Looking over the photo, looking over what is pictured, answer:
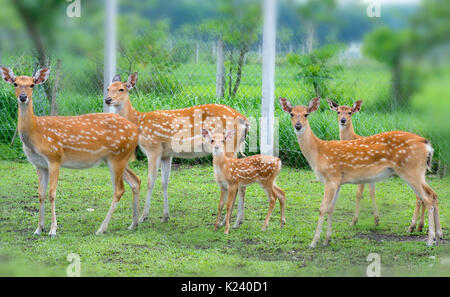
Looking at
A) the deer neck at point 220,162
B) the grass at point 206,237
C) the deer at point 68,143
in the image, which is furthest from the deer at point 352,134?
the deer at point 68,143

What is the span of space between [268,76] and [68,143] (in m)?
3.12

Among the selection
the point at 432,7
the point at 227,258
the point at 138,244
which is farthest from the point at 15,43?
the point at 432,7

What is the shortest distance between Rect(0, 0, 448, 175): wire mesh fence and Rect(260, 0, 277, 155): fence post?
569mm

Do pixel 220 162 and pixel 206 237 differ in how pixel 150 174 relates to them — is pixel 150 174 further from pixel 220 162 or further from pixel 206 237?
pixel 206 237

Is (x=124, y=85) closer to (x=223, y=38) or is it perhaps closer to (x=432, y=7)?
(x=223, y=38)

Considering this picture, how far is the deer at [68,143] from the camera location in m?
6.50

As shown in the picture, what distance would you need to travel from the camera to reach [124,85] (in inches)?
305

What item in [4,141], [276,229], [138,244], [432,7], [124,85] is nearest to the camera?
[432,7]

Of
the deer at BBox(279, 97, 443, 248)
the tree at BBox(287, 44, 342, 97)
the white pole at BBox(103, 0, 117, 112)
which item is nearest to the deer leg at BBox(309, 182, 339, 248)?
the deer at BBox(279, 97, 443, 248)

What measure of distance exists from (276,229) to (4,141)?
6.54 m

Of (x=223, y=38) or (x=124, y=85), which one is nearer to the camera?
(x=124, y=85)

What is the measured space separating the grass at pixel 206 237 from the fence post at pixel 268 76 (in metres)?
0.77

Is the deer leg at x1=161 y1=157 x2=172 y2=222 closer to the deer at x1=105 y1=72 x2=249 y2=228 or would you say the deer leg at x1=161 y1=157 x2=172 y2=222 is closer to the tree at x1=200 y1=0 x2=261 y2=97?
the deer at x1=105 y1=72 x2=249 y2=228

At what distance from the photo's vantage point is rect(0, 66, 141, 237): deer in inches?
256
